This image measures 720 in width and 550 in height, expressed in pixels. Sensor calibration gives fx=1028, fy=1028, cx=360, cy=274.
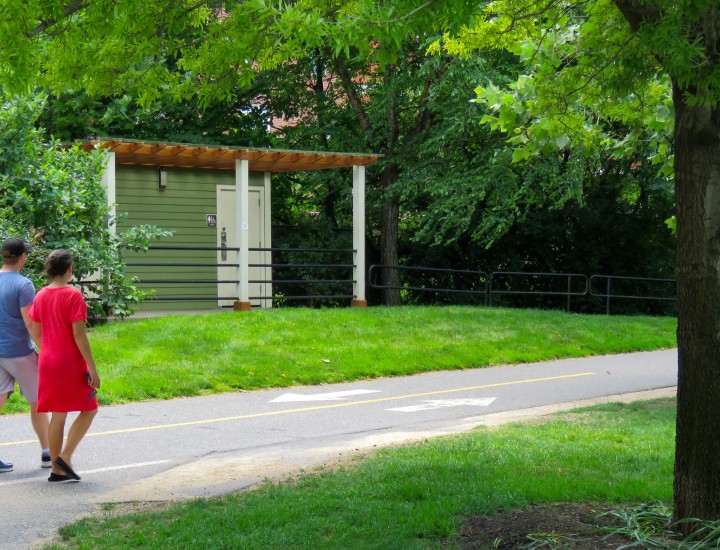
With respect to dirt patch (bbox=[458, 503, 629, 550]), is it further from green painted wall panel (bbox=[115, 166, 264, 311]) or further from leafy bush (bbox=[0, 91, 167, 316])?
green painted wall panel (bbox=[115, 166, 264, 311])

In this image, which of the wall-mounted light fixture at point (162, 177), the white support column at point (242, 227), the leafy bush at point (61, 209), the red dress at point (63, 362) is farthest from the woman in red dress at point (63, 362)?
the wall-mounted light fixture at point (162, 177)

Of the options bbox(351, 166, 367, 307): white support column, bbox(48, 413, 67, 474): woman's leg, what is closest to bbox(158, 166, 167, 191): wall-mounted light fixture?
bbox(351, 166, 367, 307): white support column

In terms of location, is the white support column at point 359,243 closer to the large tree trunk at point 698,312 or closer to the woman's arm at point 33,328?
the woman's arm at point 33,328

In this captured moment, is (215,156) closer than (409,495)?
No

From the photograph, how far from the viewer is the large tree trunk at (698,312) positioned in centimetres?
575

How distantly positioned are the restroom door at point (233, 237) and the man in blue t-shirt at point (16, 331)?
13.7m

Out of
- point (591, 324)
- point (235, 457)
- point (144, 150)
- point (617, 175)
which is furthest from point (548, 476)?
point (617, 175)

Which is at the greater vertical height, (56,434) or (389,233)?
(389,233)

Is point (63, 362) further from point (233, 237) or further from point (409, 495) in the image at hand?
point (233, 237)

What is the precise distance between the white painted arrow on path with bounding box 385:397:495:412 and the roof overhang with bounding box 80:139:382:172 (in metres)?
7.86

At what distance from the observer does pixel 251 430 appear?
10.5 meters

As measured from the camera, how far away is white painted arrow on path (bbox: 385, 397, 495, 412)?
12.2 metres

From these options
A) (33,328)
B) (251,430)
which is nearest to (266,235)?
(251,430)

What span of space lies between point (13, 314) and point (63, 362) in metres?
0.88
